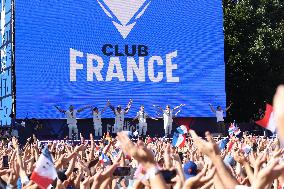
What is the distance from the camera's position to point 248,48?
2870cm

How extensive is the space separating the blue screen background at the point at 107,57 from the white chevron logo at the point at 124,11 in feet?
0.56

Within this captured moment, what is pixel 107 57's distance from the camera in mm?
20984

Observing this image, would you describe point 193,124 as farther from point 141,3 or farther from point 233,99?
point 233,99

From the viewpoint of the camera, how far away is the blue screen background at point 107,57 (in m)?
19.7

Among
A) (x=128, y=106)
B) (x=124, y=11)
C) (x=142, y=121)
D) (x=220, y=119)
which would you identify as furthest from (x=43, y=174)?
(x=124, y=11)

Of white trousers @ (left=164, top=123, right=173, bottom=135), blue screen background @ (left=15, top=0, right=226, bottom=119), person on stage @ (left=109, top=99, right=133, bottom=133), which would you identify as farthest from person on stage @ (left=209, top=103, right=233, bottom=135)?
person on stage @ (left=109, top=99, right=133, bottom=133)

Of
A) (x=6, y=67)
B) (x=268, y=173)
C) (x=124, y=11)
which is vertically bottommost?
(x=268, y=173)

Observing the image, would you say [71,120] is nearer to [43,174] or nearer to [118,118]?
[118,118]

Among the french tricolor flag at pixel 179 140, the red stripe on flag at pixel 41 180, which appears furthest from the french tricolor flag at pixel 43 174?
the french tricolor flag at pixel 179 140

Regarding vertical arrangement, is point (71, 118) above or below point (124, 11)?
below

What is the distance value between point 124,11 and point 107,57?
186cm

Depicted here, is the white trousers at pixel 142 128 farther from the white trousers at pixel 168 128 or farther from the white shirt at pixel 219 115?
the white shirt at pixel 219 115

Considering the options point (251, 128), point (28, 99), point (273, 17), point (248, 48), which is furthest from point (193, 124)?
point (273, 17)

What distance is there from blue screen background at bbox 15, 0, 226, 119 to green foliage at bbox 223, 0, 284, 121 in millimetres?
6582
